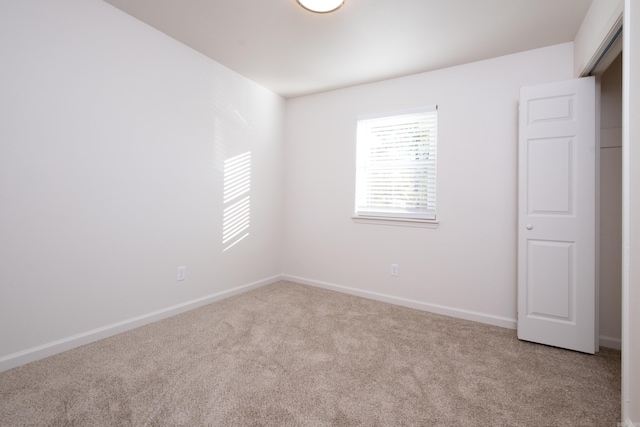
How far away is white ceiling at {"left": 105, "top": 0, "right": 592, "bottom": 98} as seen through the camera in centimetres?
216

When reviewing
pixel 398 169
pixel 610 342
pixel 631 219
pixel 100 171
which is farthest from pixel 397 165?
pixel 100 171

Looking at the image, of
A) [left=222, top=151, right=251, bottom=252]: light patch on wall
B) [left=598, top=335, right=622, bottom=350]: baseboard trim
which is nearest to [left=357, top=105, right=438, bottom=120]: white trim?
[left=222, top=151, right=251, bottom=252]: light patch on wall

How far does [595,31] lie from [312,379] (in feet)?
9.52

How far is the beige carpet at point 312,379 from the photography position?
4.89 ft

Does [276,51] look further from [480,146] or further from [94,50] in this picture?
[480,146]

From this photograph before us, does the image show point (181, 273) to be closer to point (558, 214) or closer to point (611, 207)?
point (558, 214)

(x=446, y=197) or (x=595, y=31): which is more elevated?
(x=595, y=31)

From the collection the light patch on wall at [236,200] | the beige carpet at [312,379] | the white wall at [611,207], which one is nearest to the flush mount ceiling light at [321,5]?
the light patch on wall at [236,200]

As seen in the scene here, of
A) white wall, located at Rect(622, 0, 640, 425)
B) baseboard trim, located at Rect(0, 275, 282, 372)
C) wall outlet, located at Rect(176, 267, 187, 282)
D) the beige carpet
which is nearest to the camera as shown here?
white wall, located at Rect(622, 0, 640, 425)

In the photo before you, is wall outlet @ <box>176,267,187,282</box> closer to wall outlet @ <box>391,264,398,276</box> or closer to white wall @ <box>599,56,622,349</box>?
wall outlet @ <box>391,264,398,276</box>

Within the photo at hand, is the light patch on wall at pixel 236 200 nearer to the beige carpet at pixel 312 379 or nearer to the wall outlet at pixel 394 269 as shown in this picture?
the beige carpet at pixel 312 379

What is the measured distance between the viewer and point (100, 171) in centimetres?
225

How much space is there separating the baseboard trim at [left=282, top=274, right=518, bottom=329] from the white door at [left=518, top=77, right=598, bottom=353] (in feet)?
1.04

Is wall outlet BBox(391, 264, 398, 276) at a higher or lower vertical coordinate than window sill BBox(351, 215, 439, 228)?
lower
